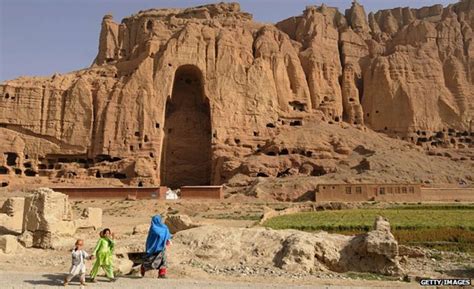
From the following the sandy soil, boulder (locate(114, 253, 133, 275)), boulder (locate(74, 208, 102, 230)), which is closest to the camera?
the sandy soil

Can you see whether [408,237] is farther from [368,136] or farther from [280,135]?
[368,136]

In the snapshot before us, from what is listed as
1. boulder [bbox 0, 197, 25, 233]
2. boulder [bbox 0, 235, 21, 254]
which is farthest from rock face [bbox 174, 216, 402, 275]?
boulder [bbox 0, 197, 25, 233]

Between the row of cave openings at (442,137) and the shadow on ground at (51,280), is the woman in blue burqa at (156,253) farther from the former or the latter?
the row of cave openings at (442,137)

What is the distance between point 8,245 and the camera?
14.6 metres

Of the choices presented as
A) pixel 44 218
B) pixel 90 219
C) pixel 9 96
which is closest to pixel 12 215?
pixel 90 219

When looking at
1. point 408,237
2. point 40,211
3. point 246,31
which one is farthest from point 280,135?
point 40,211

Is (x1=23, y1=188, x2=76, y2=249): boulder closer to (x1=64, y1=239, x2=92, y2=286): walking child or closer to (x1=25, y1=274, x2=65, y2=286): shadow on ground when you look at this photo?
(x1=25, y1=274, x2=65, y2=286): shadow on ground

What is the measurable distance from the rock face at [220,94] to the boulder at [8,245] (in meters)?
38.3

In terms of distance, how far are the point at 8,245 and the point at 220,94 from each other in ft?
155

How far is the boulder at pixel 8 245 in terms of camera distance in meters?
14.6

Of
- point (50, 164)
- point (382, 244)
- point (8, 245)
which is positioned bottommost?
point (8, 245)

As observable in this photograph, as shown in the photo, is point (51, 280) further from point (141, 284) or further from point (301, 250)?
point (301, 250)

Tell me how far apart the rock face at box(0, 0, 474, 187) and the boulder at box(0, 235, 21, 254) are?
38.3 metres

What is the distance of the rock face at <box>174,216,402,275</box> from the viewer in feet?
43.3
